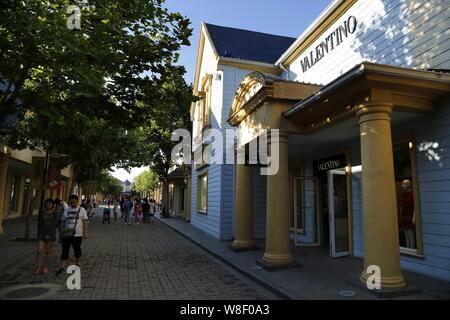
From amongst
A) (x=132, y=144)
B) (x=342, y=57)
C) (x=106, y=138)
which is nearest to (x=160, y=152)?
(x=132, y=144)

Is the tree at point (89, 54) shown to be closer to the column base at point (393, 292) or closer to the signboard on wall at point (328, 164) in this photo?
the signboard on wall at point (328, 164)

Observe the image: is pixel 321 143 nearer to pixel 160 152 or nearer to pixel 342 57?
pixel 342 57

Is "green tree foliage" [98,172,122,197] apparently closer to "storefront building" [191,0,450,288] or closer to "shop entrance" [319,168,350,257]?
"storefront building" [191,0,450,288]

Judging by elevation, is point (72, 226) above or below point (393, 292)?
above

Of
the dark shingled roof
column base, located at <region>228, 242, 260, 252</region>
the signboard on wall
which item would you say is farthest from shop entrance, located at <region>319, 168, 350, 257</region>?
the dark shingled roof

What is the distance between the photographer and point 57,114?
768cm

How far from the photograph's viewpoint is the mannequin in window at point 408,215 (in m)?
7.46

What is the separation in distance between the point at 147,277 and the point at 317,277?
3.53 metres

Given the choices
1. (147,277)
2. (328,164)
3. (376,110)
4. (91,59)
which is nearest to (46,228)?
(147,277)

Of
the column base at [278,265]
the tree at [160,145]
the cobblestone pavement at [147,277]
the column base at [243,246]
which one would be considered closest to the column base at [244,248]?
the column base at [243,246]

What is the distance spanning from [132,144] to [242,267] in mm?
13589

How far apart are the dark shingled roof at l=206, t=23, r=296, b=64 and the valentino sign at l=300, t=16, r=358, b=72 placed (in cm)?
358

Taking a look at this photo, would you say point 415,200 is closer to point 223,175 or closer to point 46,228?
point 46,228

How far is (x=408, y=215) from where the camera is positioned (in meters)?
7.60
